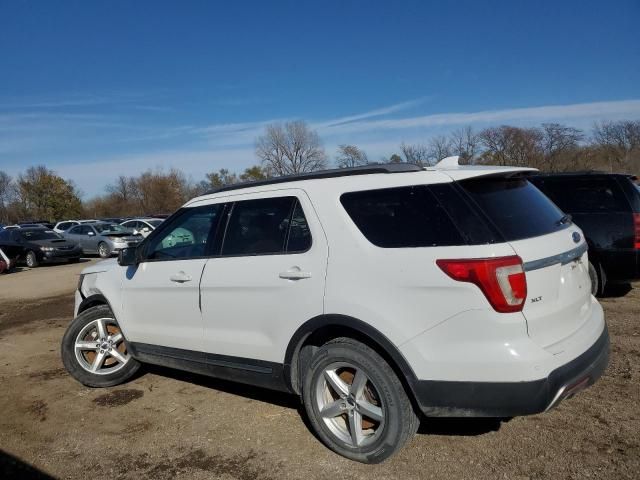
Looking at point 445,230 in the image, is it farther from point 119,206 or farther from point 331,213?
point 119,206

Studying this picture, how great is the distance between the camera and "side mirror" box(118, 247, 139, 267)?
4609mm

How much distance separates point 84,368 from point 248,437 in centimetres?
210

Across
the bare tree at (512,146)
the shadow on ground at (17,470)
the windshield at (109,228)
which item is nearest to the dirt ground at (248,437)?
the shadow on ground at (17,470)

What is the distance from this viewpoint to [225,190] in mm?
4246

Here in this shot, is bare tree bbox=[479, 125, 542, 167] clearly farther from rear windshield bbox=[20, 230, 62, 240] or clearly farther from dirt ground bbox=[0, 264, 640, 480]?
dirt ground bbox=[0, 264, 640, 480]

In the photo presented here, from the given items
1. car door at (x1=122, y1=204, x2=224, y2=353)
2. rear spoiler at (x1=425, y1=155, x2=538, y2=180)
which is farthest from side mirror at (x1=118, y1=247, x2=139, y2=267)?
rear spoiler at (x1=425, y1=155, x2=538, y2=180)

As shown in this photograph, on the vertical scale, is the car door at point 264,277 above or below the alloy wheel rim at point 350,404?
above

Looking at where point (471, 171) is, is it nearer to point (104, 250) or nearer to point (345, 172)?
point (345, 172)

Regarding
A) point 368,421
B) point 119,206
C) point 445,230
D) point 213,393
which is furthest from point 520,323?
point 119,206

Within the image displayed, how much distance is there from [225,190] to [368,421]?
213 centimetres

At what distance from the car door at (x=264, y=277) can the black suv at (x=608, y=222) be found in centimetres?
474

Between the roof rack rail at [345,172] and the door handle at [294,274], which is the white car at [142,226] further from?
the door handle at [294,274]

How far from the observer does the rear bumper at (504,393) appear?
2.72 metres

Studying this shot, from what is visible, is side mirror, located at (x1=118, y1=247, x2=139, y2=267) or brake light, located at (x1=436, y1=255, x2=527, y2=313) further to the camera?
side mirror, located at (x1=118, y1=247, x2=139, y2=267)
